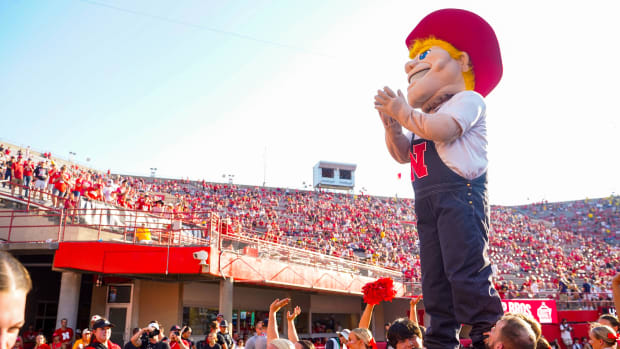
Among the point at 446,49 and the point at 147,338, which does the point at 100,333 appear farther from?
the point at 446,49

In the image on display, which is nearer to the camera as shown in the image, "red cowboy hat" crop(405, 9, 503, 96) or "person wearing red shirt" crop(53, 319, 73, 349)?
"red cowboy hat" crop(405, 9, 503, 96)

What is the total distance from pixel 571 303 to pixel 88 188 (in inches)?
675

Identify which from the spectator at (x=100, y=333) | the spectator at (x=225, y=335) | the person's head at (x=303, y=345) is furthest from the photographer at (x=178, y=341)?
the person's head at (x=303, y=345)

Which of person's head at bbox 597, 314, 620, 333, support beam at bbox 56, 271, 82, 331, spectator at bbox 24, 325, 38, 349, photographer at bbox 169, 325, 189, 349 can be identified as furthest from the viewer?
spectator at bbox 24, 325, 38, 349

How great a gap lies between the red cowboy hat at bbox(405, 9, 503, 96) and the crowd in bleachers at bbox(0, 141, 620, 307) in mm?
13999

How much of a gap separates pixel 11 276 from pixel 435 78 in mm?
2958

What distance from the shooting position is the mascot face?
344cm

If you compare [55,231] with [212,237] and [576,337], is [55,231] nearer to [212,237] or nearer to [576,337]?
[212,237]

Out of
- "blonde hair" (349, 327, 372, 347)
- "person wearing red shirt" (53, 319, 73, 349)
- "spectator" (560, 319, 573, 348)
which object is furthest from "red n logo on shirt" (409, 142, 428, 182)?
"spectator" (560, 319, 573, 348)

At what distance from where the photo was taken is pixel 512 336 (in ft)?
7.17

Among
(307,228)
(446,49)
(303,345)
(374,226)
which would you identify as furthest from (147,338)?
(374,226)

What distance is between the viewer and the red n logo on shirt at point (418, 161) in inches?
132

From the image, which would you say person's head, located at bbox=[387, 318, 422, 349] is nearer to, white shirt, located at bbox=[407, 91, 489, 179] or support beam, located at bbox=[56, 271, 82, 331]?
white shirt, located at bbox=[407, 91, 489, 179]

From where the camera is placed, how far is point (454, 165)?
313 cm
